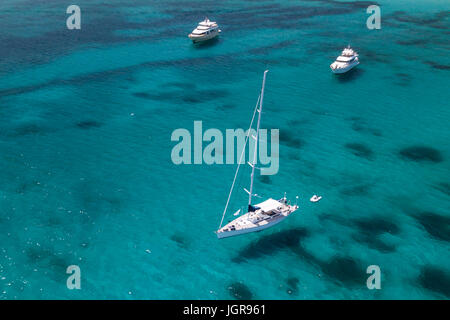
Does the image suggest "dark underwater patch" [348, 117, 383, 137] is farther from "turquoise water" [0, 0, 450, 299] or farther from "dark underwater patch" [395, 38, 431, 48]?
"dark underwater patch" [395, 38, 431, 48]

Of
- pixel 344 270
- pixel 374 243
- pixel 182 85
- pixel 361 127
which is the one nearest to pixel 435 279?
pixel 374 243

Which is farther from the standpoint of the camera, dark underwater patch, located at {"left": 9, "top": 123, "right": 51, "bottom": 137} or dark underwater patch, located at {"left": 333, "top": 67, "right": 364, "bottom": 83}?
dark underwater patch, located at {"left": 333, "top": 67, "right": 364, "bottom": 83}

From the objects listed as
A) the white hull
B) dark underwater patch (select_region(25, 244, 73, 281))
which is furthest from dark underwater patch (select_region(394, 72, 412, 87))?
dark underwater patch (select_region(25, 244, 73, 281))

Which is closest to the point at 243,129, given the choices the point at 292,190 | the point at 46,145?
the point at 292,190

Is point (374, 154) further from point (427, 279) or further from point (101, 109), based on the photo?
point (101, 109)

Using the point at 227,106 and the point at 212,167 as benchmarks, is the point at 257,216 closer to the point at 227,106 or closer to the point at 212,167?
the point at 212,167
